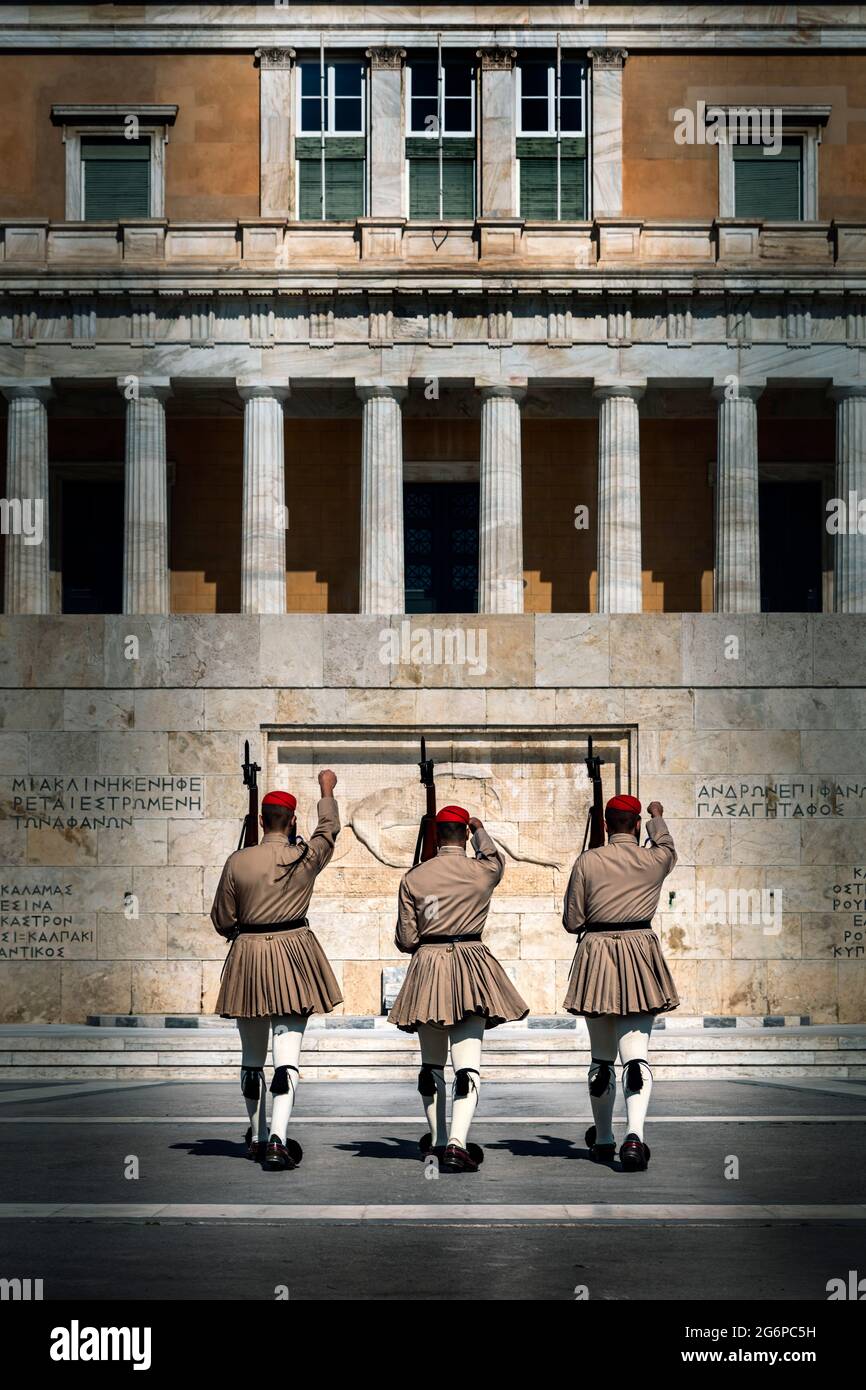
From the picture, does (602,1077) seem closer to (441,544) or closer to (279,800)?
(279,800)

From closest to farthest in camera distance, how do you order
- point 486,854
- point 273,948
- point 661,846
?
point 273,948 < point 486,854 < point 661,846

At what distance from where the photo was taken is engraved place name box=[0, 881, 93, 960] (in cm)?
2778

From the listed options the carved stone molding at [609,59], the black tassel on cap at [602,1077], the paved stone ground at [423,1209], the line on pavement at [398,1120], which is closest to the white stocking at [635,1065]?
the black tassel on cap at [602,1077]

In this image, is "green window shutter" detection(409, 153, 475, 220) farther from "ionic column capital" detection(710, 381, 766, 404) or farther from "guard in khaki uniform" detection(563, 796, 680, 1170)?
"guard in khaki uniform" detection(563, 796, 680, 1170)

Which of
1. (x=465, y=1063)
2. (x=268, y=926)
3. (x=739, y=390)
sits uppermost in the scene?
(x=739, y=390)

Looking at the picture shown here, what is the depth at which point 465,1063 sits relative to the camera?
47.5 ft

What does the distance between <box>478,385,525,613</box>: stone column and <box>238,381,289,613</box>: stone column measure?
3298 mm

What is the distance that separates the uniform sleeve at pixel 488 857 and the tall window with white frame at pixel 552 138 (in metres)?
25.1

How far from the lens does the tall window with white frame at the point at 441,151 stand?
38.7m

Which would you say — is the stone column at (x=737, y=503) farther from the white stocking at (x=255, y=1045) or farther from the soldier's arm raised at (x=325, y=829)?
the white stocking at (x=255, y=1045)

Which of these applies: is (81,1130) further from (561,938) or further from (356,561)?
(356,561)

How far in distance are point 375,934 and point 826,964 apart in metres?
5.71

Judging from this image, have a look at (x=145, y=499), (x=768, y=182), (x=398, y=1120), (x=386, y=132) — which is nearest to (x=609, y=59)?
(x=768, y=182)

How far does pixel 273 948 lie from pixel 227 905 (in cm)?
52
